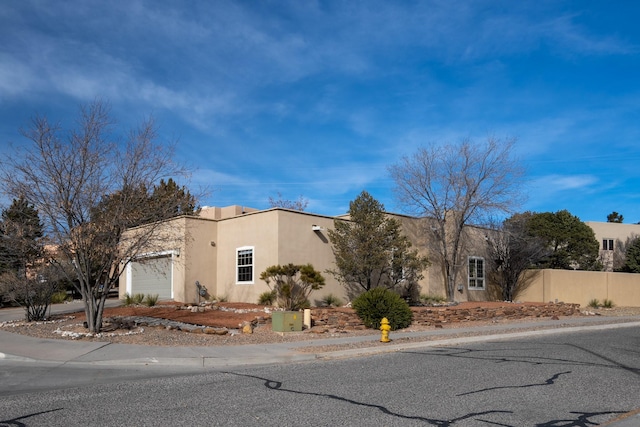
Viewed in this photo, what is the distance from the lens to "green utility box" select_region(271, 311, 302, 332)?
1716cm

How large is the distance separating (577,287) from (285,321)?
68.6 feet

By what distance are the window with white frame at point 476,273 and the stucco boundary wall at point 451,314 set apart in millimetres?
4838

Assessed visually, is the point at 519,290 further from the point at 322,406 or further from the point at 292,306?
the point at 322,406

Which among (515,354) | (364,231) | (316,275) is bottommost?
(515,354)

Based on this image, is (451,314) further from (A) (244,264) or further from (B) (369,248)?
(A) (244,264)

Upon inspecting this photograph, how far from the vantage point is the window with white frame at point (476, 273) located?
3000cm

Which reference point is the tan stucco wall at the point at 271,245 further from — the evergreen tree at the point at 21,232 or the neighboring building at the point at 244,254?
the evergreen tree at the point at 21,232

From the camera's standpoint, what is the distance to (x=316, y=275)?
21719 mm

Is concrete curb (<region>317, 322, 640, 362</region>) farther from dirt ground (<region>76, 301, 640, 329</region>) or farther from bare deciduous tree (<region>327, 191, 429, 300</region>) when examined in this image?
bare deciduous tree (<region>327, 191, 429, 300</region>)

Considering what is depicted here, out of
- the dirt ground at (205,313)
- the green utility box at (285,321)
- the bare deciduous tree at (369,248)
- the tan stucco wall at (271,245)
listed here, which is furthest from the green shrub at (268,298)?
the green utility box at (285,321)

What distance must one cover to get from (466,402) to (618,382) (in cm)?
319

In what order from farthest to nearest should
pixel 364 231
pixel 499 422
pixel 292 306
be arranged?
pixel 364 231, pixel 292 306, pixel 499 422

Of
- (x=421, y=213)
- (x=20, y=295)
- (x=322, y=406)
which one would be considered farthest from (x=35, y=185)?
(x=421, y=213)

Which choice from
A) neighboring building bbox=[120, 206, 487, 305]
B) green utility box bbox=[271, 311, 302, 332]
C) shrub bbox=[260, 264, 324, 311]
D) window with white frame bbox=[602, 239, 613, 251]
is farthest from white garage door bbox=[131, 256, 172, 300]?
window with white frame bbox=[602, 239, 613, 251]
